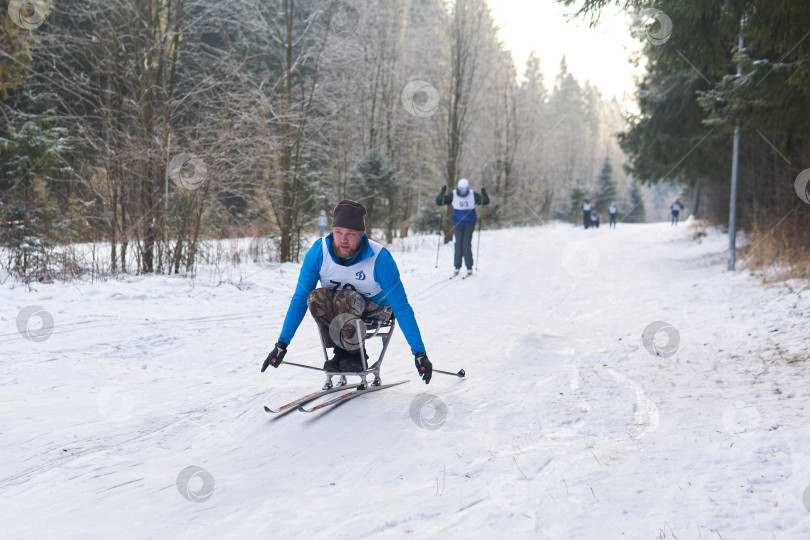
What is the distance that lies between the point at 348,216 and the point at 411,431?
5.48 ft

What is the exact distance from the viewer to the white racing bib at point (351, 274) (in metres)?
4.27

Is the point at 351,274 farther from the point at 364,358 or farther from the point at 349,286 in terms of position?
the point at 364,358

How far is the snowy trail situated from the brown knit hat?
1.48m

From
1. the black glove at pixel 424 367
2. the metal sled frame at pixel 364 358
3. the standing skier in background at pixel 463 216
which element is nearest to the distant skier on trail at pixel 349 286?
the black glove at pixel 424 367

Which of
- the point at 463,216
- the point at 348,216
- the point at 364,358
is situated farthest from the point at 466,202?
the point at 348,216

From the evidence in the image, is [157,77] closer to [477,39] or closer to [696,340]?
[696,340]

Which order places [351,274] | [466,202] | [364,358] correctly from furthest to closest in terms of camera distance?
1. [466,202]
2. [364,358]
3. [351,274]

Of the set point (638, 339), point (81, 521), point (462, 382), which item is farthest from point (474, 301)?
point (81, 521)

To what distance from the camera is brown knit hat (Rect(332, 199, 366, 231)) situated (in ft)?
13.3

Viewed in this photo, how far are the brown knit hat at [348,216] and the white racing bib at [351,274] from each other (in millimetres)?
243

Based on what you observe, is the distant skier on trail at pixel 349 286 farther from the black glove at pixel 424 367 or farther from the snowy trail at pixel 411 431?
the snowy trail at pixel 411 431

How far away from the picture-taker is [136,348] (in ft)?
19.0

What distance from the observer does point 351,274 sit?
430 centimetres

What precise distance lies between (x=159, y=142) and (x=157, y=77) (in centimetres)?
206
